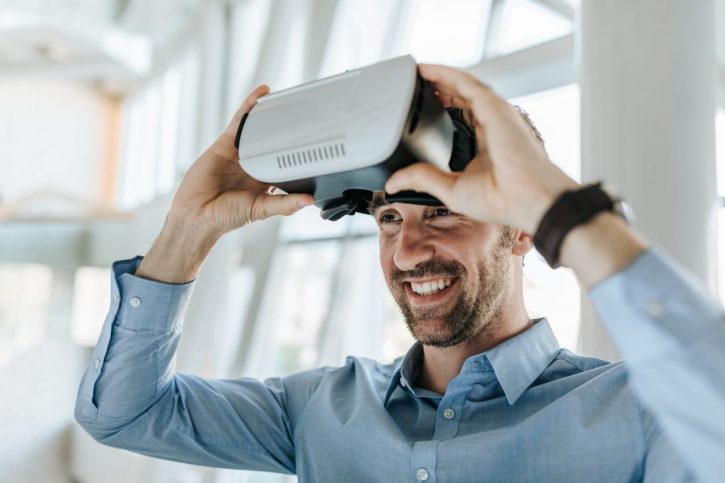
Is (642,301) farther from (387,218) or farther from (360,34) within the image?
(360,34)

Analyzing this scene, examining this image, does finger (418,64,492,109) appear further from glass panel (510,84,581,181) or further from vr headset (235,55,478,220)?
glass panel (510,84,581,181)

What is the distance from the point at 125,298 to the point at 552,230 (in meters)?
0.85

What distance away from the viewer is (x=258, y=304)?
3.47 metres

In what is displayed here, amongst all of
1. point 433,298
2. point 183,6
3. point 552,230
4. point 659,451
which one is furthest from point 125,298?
point 183,6

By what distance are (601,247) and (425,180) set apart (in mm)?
259

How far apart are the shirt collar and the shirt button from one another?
488 mm

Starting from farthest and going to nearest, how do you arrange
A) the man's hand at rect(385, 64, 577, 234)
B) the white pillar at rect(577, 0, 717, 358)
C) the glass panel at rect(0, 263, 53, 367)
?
the glass panel at rect(0, 263, 53, 367)
the white pillar at rect(577, 0, 717, 358)
the man's hand at rect(385, 64, 577, 234)

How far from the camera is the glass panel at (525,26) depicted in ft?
7.20

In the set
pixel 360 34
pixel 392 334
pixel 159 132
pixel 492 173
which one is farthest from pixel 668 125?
pixel 159 132

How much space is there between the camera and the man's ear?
1302mm

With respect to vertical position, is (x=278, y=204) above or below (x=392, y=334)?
above

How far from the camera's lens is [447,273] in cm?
121

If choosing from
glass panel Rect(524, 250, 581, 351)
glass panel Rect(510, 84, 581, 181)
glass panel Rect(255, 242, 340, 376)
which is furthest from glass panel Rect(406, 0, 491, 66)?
glass panel Rect(255, 242, 340, 376)

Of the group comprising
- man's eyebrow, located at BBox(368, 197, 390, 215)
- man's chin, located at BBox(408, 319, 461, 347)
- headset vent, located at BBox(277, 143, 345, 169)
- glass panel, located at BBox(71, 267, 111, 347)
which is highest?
headset vent, located at BBox(277, 143, 345, 169)
